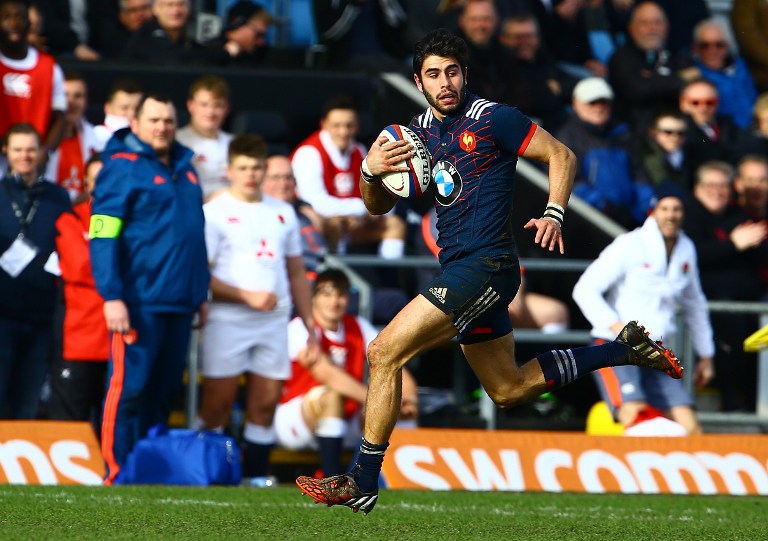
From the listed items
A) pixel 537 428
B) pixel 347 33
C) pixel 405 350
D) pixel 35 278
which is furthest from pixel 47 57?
pixel 405 350

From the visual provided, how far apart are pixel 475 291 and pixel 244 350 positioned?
3.42 metres

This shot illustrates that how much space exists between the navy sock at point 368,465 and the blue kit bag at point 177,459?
8.39ft

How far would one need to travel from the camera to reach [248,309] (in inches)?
386

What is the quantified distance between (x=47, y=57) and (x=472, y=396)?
397 cm

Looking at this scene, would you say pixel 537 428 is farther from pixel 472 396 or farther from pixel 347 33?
pixel 347 33

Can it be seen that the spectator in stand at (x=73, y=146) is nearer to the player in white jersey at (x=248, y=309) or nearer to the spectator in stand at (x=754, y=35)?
the player in white jersey at (x=248, y=309)

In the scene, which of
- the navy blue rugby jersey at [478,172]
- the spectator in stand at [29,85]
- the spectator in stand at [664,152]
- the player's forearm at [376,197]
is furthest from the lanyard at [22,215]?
the spectator in stand at [664,152]

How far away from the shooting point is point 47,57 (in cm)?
1082

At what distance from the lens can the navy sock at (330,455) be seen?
384 inches

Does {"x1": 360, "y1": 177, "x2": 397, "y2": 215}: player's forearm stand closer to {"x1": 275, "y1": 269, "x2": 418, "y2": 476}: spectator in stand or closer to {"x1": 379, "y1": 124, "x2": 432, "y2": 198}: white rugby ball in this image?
{"x1": 379, "y1": 124, "x2": 432, "y2": 198}: white rugby ball

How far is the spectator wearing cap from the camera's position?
11.9m

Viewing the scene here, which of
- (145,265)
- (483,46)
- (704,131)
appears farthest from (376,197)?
(704,131)

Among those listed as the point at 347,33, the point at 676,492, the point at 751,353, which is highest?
the point at 347,33

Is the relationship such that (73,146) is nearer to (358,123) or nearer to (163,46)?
(163,46)
